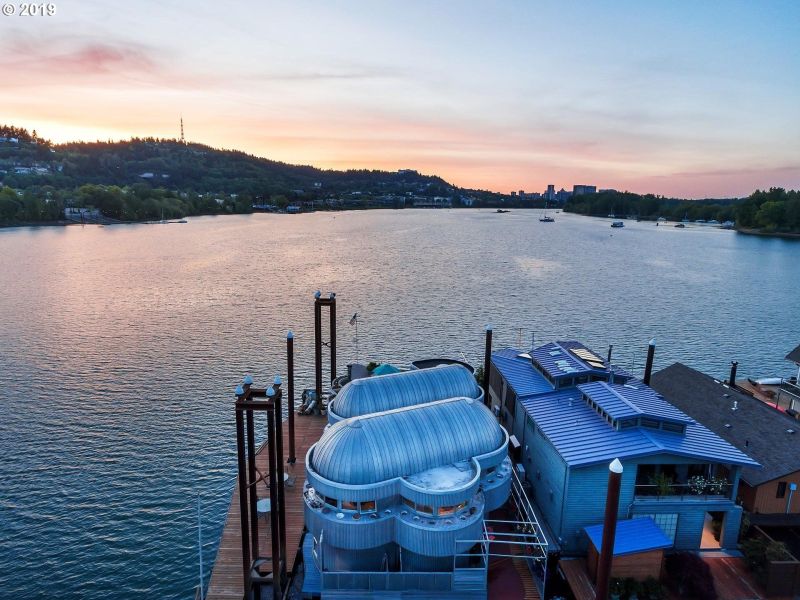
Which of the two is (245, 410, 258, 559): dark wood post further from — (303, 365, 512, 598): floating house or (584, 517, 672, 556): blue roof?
(584, 517, 672, 556): blue roof

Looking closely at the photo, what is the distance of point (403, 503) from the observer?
68.0 feet

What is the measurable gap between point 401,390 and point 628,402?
11451mm

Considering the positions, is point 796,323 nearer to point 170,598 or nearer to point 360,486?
point 360,486

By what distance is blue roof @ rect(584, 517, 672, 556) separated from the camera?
20.5 metres

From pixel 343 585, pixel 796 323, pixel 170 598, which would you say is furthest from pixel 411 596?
pixel 796 323

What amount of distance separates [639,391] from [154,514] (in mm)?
28270

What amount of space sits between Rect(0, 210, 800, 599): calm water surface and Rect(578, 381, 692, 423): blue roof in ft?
71.3

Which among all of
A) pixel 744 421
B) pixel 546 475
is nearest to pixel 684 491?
pixel 546 475

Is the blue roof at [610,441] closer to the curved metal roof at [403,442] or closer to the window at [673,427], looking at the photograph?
the window at [673,427]

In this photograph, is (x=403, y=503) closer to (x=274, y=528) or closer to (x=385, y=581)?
(x=385, y=581)

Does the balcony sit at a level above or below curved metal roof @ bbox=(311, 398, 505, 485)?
below

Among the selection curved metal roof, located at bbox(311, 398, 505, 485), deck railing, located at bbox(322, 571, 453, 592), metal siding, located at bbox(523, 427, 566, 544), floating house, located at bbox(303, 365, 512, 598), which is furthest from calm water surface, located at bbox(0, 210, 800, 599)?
metal siding, located at bbox(523, 427, 566, 544)

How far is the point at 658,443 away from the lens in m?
22.8

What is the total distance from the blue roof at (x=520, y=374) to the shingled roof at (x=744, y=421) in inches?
377
